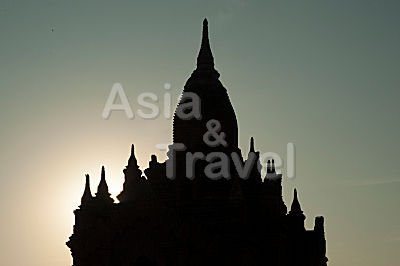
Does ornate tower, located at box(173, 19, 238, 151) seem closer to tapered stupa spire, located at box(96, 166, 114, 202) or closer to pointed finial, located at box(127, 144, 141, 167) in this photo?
pointed finial, located at box(127, 144, 141, 167)

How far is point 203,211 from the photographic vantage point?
38.6 m

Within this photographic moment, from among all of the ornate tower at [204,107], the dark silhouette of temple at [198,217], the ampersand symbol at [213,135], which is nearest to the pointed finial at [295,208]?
the dark silhouette of temple at [198,217]

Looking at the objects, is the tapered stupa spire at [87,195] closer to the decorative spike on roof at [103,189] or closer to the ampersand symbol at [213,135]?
the decorative spike on roof at [103,189]

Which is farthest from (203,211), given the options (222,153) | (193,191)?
(222,153)

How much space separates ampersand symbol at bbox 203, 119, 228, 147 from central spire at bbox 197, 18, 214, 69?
346 cm

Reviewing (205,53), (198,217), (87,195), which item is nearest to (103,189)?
(87,195)

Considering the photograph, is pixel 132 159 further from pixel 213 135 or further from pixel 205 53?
pixel 205 53

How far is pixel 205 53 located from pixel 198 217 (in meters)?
10.0

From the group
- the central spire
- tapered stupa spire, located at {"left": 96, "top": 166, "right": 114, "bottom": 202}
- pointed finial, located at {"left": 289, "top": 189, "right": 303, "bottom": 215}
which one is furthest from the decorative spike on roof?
pointed finial, located at {"left": 289, "top": 189, "right": 303, "bottom": 215}

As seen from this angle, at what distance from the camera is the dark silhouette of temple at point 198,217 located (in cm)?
3722

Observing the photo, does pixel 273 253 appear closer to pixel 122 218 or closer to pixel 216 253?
pixel 216 253

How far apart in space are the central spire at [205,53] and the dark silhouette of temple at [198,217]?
126 cm

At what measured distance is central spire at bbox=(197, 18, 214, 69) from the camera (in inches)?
1740

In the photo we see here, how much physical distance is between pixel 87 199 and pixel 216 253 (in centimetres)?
722
